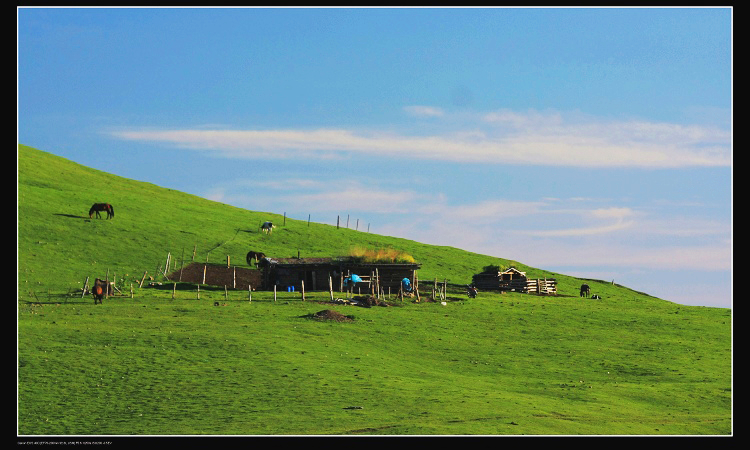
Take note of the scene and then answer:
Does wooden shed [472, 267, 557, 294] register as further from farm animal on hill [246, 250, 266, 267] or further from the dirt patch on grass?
the dirt patch on grass

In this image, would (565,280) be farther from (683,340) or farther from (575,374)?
(575,374)

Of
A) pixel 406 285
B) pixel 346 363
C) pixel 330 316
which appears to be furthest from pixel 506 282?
pixel 346 363

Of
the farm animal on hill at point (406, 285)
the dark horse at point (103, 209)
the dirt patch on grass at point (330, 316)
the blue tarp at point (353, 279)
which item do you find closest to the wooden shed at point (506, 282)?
the farm animal on hill at point (406, 285)

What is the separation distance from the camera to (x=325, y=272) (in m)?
69.9

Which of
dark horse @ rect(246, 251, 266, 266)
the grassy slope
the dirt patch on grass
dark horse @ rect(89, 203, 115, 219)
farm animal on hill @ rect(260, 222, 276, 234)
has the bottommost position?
the grassy slope

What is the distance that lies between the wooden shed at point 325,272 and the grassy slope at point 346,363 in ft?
17.5

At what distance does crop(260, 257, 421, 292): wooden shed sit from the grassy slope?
17.5ft

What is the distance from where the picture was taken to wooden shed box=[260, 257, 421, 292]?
2739 inches

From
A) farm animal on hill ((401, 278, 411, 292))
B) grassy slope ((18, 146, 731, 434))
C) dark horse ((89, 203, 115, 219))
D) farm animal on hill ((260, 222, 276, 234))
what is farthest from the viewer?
farm animal on hill ((260, 222, 276, 234))

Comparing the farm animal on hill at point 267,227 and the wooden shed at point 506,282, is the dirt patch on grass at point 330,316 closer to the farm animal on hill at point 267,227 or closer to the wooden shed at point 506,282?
the wooden shed at point 506,282

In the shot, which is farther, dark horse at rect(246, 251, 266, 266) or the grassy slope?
dark horse at rect(246, 251, 266, 266)

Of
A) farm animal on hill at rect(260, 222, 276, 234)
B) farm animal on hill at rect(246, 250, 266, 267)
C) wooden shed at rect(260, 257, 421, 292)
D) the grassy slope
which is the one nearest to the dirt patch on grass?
the grassy slope

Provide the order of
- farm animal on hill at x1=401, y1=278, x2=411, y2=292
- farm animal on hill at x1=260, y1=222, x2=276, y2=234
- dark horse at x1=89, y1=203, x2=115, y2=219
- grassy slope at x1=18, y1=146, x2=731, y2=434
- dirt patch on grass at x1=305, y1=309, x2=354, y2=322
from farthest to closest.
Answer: farm animal on hill at x1=260, y1=222, x2=276, y2=234 < dark horse at x1=89, y1=203, x2=115, y2=219 < farm animal on hill at x1=401, y1=278, x2=411, y2=292 < dirt patch on grass at x1=305, y1=309, x2=354, y2=322 < grassy slope at x1=18, y1=146, x2=731, y2=434

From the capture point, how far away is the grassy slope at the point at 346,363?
30.7 metres
